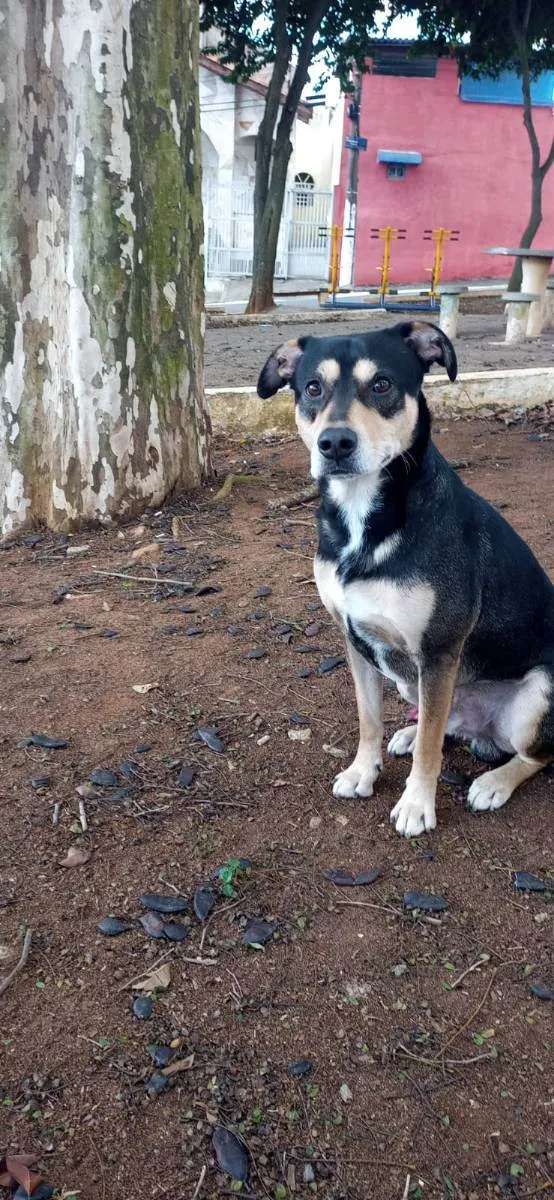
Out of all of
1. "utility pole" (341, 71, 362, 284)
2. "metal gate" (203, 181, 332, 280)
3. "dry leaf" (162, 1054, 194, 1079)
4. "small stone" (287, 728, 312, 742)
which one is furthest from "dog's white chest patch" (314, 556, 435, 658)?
"metal gate" (203, 181, 332, 280)

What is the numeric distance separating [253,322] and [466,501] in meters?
14.8

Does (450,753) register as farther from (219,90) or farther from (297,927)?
(219,90)

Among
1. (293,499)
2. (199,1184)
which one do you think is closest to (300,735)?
(199,1184)

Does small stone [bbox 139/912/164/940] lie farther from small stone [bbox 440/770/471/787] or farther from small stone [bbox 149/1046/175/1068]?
small stone [bbox 440/770/471/787]

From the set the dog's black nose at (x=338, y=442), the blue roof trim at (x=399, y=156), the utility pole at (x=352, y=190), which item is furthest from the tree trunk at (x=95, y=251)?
the blue roof trim at (x=399, y=156)

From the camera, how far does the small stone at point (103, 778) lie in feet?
11.1

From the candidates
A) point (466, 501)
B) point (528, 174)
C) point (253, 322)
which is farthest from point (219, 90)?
point (466, 501)

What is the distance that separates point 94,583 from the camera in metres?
5.14

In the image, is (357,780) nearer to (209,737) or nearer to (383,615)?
(209,737)

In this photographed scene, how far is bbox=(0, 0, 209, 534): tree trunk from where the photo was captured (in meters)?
5.14

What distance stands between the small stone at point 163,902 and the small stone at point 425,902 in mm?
668

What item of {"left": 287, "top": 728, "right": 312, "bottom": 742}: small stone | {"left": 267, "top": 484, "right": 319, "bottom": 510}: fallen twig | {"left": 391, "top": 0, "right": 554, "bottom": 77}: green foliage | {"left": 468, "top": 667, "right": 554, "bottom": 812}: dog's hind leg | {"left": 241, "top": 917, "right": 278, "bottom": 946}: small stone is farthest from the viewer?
{"left": 391, "top": 0, "right": 554, "bottom": 77}: green foliage

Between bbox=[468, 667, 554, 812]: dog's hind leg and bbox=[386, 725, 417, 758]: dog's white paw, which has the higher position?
bbox=[468, 667, 554, 812]: dog's hind leg

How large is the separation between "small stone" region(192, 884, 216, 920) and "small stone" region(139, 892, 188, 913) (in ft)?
0.11
